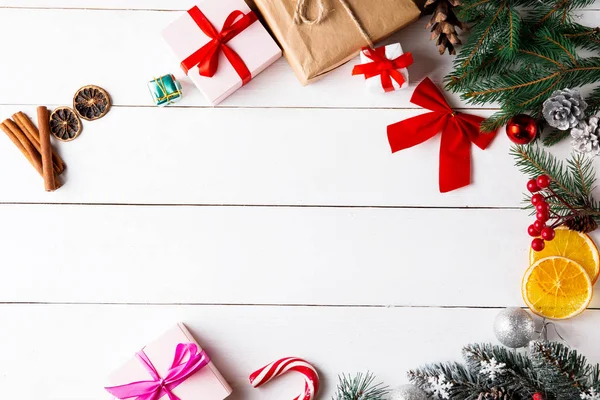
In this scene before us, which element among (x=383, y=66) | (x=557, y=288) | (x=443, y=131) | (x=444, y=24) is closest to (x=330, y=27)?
(x=383, y=66)

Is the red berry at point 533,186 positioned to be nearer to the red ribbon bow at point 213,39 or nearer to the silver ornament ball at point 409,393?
the silver ornament ball at point 409,393

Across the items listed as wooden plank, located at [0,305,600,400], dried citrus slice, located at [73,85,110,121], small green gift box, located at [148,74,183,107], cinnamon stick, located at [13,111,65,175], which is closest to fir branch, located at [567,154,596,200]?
wooden plank, located at [0,305,600,400]

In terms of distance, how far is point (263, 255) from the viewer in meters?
1.48

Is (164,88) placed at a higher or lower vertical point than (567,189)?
higher

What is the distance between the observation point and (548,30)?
1.39 meters

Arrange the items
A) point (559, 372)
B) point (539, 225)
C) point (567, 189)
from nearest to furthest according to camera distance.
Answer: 1. point (559, 372)
2. point (539, 225)
3. point (567, 189)

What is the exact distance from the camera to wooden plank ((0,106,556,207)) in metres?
1.48

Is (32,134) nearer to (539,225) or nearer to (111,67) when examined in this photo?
(111,67)

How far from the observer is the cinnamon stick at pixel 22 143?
1446 millimetres

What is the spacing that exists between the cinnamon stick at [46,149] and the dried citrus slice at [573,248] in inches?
50.2

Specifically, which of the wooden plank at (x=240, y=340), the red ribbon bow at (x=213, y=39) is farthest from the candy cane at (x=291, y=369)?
the red ribbon bow at (x=213, y=39)

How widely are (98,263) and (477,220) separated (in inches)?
40.3

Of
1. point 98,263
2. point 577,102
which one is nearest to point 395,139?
point 577,102

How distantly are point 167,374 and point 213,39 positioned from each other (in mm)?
842
